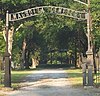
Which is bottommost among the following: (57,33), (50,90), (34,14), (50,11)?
(50,90)

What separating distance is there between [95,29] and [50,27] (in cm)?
2071

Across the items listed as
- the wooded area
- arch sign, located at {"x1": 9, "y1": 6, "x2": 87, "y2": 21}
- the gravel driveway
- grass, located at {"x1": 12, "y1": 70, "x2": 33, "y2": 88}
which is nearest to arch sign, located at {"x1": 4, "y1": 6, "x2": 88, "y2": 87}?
arch sign, located at {"x1": 9, "y1": 6, "x2": 87, "y2": 21}

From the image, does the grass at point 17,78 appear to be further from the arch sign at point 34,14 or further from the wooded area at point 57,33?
the wooded area at point 57,33

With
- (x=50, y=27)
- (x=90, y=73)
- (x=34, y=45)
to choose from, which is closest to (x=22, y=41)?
(x=34, y=45)

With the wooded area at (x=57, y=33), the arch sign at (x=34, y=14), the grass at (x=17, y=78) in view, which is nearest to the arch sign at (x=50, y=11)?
the arch sign at (x=34, y=14)

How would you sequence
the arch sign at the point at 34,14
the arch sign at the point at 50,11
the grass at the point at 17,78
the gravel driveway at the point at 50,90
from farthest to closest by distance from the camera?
1. the grass at the point at 17,78
2. the arch sign at the point at 50,11
3. the arch sign at the point at 34,14
4. the gravel driveway at the point at 50,90

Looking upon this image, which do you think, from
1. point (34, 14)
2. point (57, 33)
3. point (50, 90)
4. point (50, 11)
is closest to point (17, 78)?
point (50, 11)

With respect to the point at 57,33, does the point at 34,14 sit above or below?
below

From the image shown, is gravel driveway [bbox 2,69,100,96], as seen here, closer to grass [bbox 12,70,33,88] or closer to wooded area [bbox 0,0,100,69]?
grass [bbox 12,70,33,88]

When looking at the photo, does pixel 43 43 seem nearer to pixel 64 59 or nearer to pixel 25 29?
pixel 25 29

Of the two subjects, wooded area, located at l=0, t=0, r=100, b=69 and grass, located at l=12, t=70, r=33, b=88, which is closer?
grass, located at l=12, t=70, r=33, b=88

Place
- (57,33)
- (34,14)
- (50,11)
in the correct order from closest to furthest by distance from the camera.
A: (34,14) → (50,11) → (57,33)

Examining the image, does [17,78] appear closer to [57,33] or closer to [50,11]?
[50,11]

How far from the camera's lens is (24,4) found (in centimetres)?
2848
